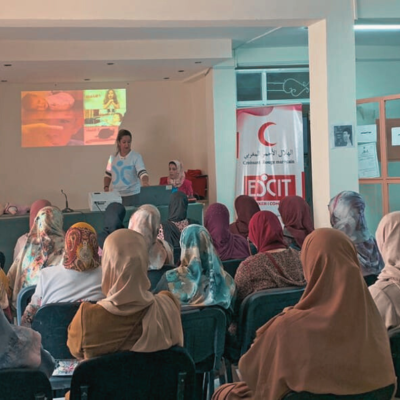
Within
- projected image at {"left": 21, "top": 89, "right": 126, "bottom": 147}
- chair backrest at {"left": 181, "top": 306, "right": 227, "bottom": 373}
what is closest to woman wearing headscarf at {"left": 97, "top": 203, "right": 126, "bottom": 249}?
chair backrest at {"left": 181, "top": 306, "right": 227, "bottom": 373}

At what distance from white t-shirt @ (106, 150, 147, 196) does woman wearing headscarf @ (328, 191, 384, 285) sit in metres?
3.33

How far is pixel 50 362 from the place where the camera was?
89.7 inches

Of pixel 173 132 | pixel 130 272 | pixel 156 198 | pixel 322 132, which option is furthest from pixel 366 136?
pixel 130 272

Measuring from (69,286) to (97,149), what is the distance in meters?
7.34

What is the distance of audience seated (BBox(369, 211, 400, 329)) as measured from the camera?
2.48 meters

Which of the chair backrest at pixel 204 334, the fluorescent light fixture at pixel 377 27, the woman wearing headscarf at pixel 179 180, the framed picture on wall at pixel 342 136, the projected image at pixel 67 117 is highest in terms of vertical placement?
the fluorescent light fixture at pixel 377 27

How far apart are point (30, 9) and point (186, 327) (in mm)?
3540

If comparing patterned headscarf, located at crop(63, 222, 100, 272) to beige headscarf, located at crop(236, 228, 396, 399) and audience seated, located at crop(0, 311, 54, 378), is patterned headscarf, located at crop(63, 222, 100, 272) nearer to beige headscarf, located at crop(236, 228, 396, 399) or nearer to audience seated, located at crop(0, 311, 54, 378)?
audience seated, located at crop(0, 311, 54, 378)

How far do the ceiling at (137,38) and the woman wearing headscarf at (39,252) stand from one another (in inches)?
133

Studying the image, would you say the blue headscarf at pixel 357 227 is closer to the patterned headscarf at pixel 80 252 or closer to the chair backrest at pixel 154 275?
the chair backrest at pixel 154 275

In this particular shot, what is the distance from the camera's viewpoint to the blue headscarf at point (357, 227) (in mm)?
3930

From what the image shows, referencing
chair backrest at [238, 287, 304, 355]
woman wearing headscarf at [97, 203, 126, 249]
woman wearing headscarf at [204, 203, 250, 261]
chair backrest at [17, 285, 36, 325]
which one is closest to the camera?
chair backrest at [238, 287, 304, 355]

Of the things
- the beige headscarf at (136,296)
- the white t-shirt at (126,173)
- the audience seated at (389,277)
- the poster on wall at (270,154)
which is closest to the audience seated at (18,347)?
the beige headscarf at (136,296)

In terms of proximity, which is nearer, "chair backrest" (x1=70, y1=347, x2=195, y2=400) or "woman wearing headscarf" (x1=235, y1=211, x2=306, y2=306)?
"chair backrest" (x1=70, y1=347, x2=195, y2=400)
